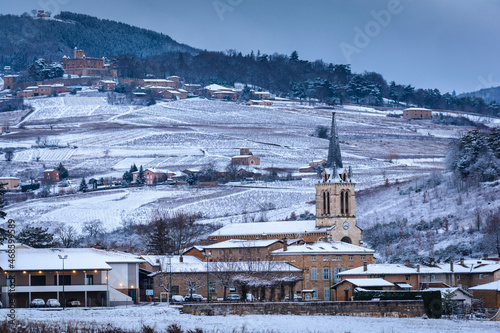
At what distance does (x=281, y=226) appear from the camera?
80000 mm

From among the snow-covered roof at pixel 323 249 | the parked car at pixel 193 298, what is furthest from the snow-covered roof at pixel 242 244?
the parked car at pixel 193 298

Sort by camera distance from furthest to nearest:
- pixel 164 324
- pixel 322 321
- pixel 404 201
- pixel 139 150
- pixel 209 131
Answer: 1. pixel 209 131
2. pixel 139 150
3. pixel 404 201
4. pixel 322 321
5. pixel 164 324

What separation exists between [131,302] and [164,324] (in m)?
13.5

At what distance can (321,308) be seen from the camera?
2088 inches

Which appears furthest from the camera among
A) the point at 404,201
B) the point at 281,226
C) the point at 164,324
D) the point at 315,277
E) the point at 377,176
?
the point at 377,176

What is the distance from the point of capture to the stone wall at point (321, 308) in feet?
169

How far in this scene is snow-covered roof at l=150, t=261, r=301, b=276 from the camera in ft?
221

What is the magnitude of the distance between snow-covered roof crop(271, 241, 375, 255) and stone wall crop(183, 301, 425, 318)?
1617 centimetres

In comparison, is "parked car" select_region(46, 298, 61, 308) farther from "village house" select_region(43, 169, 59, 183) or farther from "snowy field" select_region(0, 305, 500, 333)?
"village house" select_region(43, 169, 59, 183)

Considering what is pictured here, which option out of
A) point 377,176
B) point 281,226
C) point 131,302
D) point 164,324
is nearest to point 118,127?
point 377,176

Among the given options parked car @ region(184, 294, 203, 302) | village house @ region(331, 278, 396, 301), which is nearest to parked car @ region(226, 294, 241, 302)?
parked car @ region(184, 294, 203, 302)

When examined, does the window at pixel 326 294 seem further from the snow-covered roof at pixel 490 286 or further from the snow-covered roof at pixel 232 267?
the snow-covered roof at pixel 490 286

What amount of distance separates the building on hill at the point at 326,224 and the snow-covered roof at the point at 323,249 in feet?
16.1

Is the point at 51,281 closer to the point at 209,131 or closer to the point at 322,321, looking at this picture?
the point at 322,321
